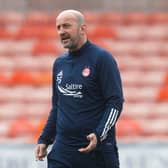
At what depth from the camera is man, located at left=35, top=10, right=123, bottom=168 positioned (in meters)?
4.73

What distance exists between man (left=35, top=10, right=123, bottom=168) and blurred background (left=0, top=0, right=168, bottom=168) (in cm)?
360

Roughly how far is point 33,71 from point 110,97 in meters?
5.76

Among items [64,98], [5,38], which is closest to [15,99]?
[5,38]

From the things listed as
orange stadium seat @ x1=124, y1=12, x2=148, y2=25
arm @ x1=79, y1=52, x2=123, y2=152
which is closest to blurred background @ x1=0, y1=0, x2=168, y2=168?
orange stadium seat @ x1=124, y1=12, x2=148, y2=25

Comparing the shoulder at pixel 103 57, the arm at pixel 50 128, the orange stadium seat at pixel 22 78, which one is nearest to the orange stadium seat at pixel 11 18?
the orange stadium seat at pixel 22 78

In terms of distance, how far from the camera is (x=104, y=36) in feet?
36.2

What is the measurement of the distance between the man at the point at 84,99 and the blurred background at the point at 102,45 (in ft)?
11.8

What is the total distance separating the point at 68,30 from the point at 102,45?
615cm

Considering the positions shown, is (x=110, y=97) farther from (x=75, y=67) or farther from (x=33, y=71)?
(x=33, y=71)

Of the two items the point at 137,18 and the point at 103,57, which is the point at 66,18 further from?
the point at 137,18

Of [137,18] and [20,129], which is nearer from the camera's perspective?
[20,129]

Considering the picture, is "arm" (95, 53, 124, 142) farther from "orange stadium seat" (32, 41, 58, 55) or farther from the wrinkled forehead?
"orange stadium seat" (32, 41, 58, 55)

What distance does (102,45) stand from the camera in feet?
35.8

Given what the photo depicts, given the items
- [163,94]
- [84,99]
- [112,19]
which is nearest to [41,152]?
[84,99]
